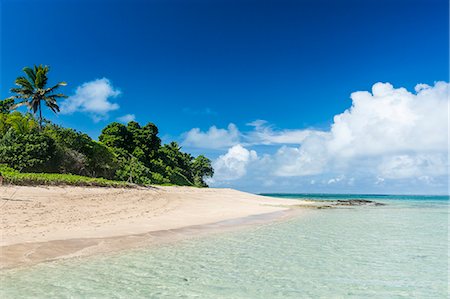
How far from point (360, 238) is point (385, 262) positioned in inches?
185

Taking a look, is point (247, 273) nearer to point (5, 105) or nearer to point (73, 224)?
point (73, 224)

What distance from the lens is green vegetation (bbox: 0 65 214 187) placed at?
29.5 m

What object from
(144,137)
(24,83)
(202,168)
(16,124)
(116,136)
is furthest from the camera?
(202,168)

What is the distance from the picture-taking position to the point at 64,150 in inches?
1388

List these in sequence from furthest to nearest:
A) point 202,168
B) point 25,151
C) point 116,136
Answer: point 202,168 < point 116,136 < point 25,151

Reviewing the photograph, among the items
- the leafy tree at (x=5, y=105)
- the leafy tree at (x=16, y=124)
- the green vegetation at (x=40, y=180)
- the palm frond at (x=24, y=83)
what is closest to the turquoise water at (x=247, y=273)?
the green vegetation at (x=40, y=180)

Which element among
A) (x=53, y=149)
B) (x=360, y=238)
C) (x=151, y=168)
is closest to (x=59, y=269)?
(x=360, y=238)

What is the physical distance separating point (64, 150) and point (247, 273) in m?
32.1

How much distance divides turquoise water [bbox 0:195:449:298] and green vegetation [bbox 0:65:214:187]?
1535 cm

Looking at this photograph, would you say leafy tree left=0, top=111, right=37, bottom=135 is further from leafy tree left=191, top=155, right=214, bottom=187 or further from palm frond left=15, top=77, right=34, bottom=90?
leafy tree left=191, top=155, right=214, bottom=187

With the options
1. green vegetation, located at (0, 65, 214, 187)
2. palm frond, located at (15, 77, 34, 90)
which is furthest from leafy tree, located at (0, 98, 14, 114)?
palm frond, located at (15, 77, 34, 90)

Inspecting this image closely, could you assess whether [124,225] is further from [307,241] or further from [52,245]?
[307,241]

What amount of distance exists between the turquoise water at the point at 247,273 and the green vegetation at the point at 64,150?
1535 cm

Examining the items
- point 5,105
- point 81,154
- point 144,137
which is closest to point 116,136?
point 144,137
